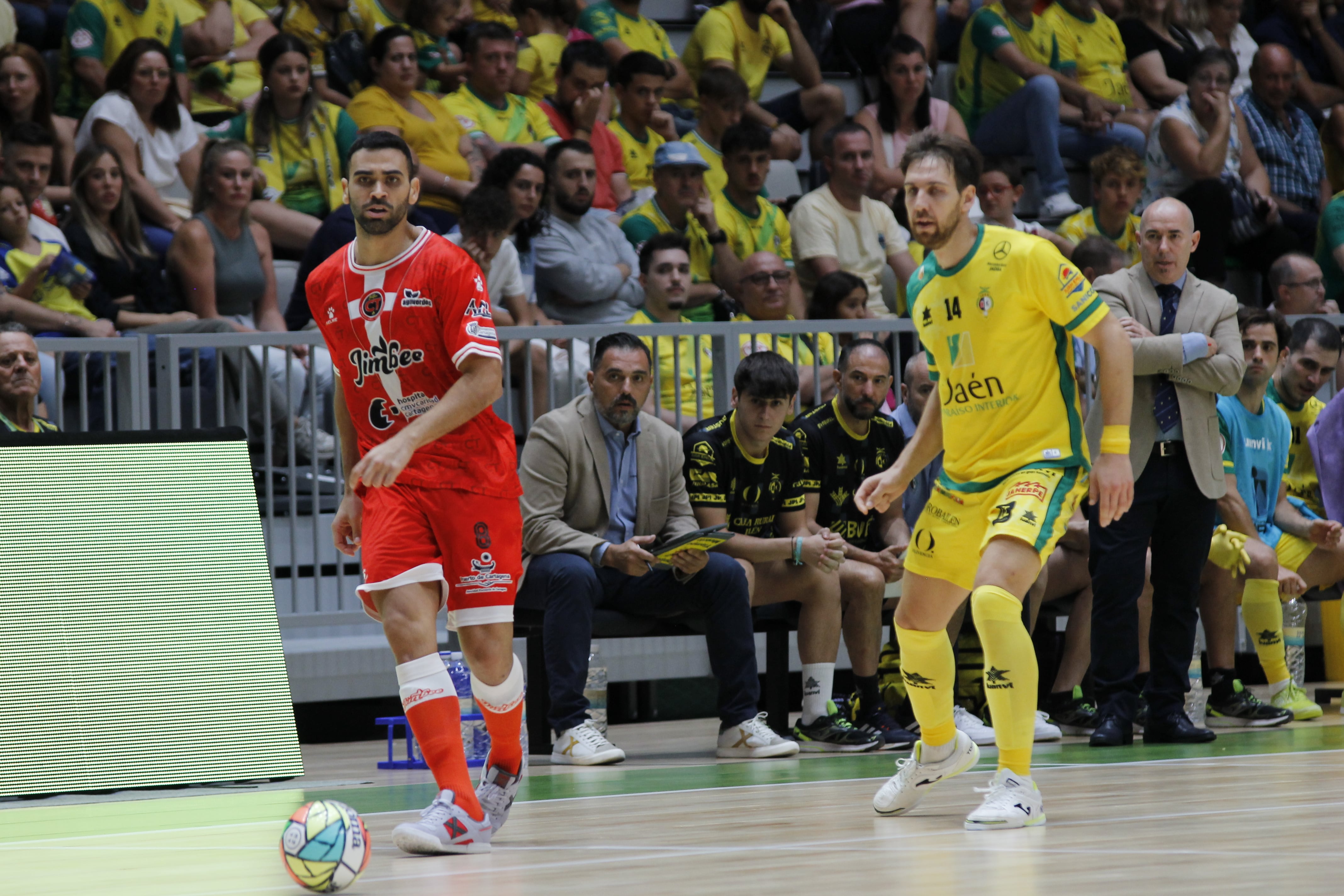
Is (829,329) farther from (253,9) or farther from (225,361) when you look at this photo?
(253,9)

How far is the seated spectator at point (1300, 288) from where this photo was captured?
37.8ft

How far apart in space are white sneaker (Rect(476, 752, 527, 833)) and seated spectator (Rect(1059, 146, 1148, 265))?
7628mm

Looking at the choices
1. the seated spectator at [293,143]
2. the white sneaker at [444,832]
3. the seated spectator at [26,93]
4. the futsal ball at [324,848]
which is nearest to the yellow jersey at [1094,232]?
the seated spectator at [293,143]

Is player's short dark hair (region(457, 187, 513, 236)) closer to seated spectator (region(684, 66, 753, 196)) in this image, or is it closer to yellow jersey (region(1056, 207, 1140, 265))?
seated spectator (region(684, 66, 753, 196))

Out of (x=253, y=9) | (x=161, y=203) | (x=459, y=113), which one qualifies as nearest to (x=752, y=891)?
(x=161, y=203)

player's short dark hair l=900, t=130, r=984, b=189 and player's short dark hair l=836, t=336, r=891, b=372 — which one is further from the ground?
player's short dark hair l=900, t=130, r=984, b=189

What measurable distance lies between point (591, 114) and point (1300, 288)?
15.6 ft

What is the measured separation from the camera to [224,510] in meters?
7.64

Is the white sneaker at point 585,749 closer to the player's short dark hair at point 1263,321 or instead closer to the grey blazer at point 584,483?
the grey blazer at point 584,483

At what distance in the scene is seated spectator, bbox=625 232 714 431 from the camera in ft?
31.1

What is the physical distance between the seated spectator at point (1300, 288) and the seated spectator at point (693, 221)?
11.9 ft

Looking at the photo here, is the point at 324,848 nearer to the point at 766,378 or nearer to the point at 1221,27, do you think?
the point at 766,378

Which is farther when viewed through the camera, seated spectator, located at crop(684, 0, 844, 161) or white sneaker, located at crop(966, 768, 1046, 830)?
seated spectator, located at crop(684, 0, 844, 161)

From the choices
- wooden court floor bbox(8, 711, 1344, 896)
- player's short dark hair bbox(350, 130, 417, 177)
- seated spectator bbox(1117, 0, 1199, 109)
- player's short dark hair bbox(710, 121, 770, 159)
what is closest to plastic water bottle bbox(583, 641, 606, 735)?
wooden court floor bbox(8, 711, 1344, 896)
